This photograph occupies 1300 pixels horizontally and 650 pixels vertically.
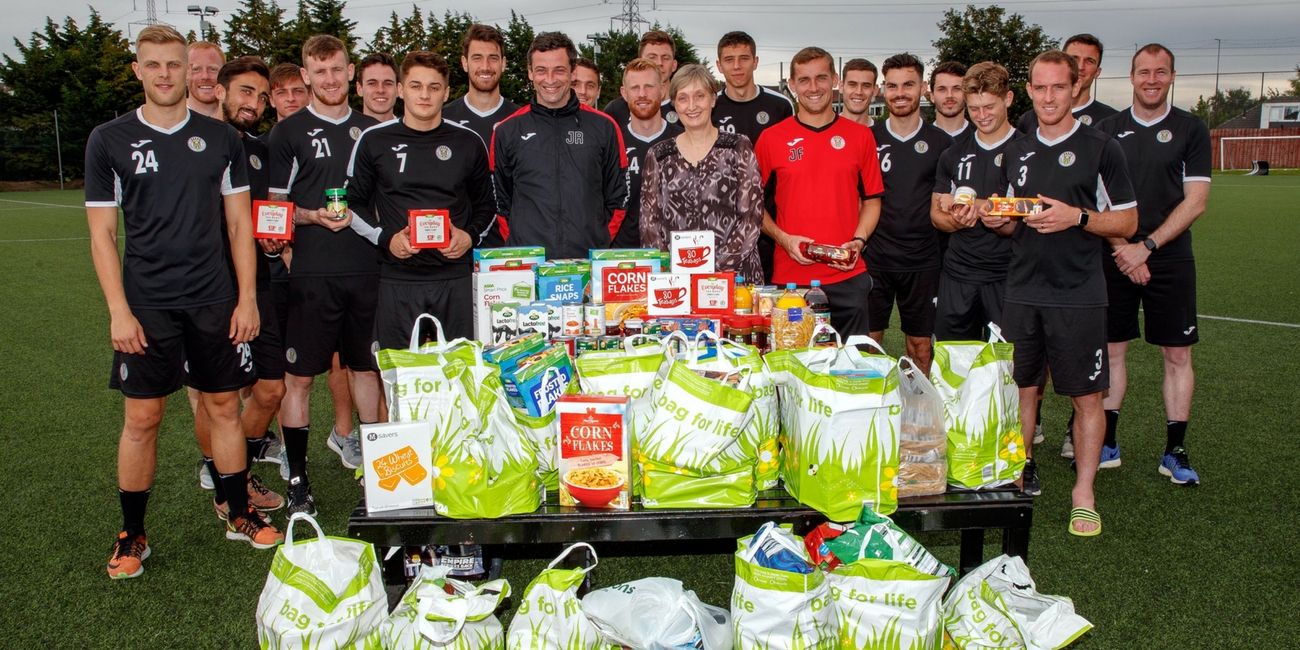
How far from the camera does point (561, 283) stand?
3656mm

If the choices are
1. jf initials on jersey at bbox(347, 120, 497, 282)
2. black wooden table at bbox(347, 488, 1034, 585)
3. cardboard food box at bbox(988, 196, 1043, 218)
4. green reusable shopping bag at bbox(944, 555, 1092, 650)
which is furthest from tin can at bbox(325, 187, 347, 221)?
green reusable shopping bag at bbox(944, 555, 1092, 650)

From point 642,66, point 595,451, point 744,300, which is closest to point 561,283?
point 744,300

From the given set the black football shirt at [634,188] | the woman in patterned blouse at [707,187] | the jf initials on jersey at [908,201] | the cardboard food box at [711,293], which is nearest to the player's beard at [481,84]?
the black football shirt at [634,188]

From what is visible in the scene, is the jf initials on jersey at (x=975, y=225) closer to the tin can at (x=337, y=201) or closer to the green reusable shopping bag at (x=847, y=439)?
the green reusable shopping bag at (x=847, y=439)

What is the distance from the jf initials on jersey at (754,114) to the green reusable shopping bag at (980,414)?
9.92 feet

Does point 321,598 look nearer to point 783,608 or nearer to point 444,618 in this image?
Result: point 444,618

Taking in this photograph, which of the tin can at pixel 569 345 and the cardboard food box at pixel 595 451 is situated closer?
the cardboard food box at pixel 595 451

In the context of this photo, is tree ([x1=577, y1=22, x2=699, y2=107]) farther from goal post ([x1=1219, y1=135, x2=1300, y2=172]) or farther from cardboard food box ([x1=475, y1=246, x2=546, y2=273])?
cardboard food box ([x1=475, y1=246, x2=546, y2=273])

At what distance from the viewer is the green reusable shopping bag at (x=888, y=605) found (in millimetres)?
2564

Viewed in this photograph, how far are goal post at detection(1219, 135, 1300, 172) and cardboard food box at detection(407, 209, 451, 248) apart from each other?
157 ft

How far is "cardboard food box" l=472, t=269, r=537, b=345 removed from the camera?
3.58 m

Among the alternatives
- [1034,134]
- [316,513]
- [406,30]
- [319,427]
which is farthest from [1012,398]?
[406,30]

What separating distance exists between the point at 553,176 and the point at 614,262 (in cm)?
118

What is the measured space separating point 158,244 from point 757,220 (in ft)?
9.10
